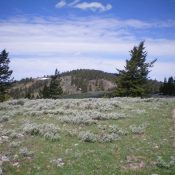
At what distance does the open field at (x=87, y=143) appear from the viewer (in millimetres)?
14250

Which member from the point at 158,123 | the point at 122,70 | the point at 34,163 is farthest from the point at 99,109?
the point at 122,70

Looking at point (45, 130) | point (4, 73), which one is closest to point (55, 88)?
point (4, 73)

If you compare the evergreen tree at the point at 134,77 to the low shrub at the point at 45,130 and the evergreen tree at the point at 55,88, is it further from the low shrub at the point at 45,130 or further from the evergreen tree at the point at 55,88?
→ the low shrub at the point at 45,130

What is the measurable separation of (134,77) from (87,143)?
1634 inches

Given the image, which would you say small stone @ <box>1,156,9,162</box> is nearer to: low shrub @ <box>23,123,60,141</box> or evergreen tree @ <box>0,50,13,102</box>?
low shrub @ <box>23,123,60,141</box>

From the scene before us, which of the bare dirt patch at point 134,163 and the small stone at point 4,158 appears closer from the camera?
the bare dirt patch at point 134,163

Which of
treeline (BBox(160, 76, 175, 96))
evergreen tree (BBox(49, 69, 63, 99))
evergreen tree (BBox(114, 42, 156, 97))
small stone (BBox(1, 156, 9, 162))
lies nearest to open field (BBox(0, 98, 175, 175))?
small stone (BBox(1, 156, 9, 162))

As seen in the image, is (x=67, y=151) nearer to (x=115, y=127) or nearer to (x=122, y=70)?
(x=115, y=127)

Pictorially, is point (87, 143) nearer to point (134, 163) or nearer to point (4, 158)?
point (134, 163)

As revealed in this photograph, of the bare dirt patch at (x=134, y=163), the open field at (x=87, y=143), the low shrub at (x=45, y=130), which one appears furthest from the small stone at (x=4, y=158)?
the bare dirt patch at (x=134, y=163)

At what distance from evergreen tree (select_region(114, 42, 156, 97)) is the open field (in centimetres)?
3106

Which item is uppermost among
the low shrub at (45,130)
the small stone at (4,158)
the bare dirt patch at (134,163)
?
the low shrub at (45,130)

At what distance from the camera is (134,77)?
5788cm

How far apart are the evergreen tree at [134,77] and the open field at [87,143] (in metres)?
31.1
